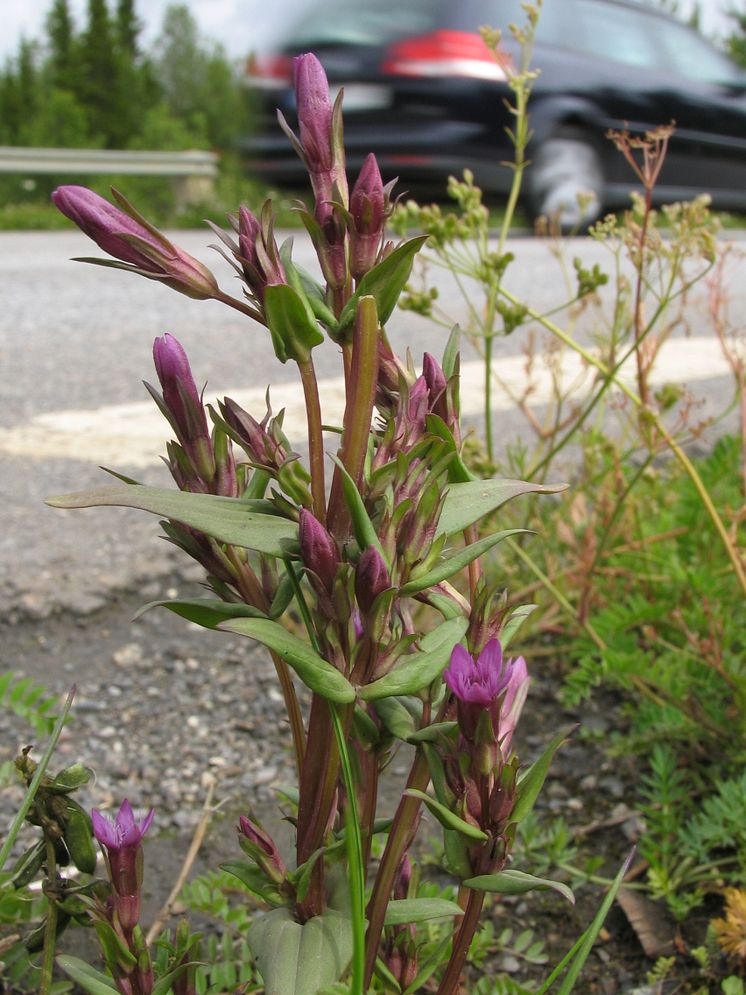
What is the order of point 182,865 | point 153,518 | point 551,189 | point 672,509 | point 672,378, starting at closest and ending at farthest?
point 182,865, point 672,509, point 153,518, point 672,378, point 551,189

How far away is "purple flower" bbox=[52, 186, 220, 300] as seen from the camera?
74 centimetres

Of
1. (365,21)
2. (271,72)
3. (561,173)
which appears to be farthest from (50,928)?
(561,173)

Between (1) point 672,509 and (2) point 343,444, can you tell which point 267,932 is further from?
(1) point 672,509

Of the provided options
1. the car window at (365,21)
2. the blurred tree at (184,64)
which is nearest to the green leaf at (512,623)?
the car window at (365,21)

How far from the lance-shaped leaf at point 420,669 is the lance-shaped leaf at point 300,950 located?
183 mm

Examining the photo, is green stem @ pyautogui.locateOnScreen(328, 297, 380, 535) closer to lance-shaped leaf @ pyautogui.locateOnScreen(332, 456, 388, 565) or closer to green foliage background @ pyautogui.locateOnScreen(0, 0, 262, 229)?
lance-shaped leaf @ pyautogui.locateOnScreen(332, 456, 388, 565)

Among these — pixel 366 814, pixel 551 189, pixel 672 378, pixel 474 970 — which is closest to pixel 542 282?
pixel 672 378

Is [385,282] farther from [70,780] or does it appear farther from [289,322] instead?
[70,780]

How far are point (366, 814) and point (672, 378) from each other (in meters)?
2.54

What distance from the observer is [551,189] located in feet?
24.1

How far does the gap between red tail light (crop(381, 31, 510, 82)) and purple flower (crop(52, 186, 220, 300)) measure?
20.3 ft

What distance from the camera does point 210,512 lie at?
719mm

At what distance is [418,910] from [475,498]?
301 mm

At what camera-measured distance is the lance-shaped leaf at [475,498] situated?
29.7 inches
